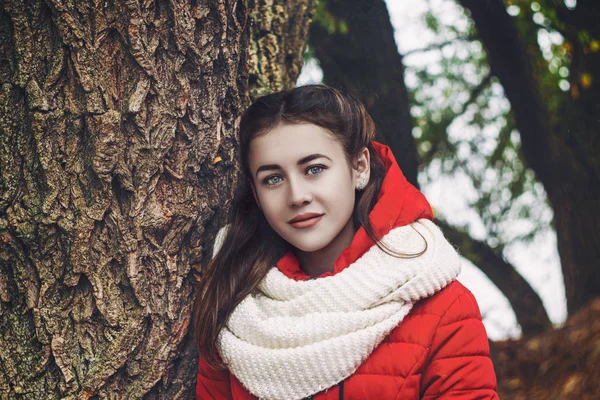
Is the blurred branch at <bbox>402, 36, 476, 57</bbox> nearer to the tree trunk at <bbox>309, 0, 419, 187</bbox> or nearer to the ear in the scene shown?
the tree trunk at <bbox>309, 0, 419, 187</bbox>

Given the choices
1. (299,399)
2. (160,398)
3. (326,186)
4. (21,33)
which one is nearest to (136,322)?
(160,398)

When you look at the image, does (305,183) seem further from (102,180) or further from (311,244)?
(102,180)

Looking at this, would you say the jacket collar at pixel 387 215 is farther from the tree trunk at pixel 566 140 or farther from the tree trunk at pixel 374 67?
the tree trunk at pixel 566 140

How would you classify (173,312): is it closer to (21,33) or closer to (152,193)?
(152,193)

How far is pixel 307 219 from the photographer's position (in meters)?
1.96

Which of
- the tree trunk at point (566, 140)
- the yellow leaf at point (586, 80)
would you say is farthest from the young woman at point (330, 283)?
the yellow leaf at point (586, 80)

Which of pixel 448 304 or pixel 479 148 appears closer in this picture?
pixel 448 304

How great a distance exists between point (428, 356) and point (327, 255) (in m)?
0.50

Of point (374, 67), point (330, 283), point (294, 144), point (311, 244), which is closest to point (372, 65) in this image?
point (374, 67)

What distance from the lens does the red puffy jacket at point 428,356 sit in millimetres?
1805

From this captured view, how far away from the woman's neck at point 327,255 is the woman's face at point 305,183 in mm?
74

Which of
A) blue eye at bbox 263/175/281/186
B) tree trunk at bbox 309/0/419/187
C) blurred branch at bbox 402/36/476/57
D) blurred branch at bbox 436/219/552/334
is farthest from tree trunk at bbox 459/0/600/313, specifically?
blue eye at bbox 263/175/281/186

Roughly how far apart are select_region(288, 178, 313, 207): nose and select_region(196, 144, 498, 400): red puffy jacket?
0.70ft

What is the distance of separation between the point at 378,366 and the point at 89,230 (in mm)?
1032
